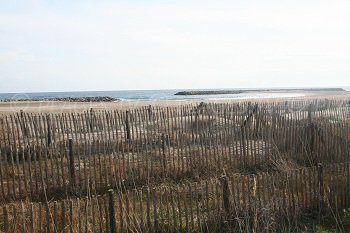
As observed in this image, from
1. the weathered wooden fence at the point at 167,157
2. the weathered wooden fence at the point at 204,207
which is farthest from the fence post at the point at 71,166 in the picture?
the weathered wooden fence at the point at 204,207

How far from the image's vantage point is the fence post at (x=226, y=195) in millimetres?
5539

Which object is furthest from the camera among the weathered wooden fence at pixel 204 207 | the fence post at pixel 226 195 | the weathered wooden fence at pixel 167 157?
the weathered wooden fence at pixel 167 157

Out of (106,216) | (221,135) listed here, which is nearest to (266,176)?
(106,216)

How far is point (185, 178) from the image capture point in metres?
8.59

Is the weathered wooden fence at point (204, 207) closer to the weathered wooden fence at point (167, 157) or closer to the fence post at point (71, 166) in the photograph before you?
the weathered wooden fence at point (167, 157)

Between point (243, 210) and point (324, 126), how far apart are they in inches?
221

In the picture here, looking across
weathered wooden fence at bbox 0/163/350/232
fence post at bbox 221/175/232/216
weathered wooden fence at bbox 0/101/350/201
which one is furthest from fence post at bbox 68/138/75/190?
fence post at bbox 221/175/232/216

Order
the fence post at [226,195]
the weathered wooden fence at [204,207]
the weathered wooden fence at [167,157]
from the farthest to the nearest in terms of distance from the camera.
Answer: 1. the weathered wooden fence at [167,157]
2. the fence post at [226,195]
3. the weathered wooden fence at [204,207]

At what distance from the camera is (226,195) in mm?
5570

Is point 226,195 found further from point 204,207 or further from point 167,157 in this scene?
point 167,157

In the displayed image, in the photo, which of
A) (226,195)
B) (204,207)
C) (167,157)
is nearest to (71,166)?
(167,157)

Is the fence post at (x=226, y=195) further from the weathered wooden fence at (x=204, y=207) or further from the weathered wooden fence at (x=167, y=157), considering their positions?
the weathered wooden fence at (x=167, y=157)

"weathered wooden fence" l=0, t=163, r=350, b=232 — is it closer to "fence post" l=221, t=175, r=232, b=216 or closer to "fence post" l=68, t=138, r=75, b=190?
"fence post" l=221, t=175, r=232, b=216

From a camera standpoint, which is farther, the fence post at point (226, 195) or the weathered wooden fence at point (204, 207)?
the fence post at point (226, 195)
